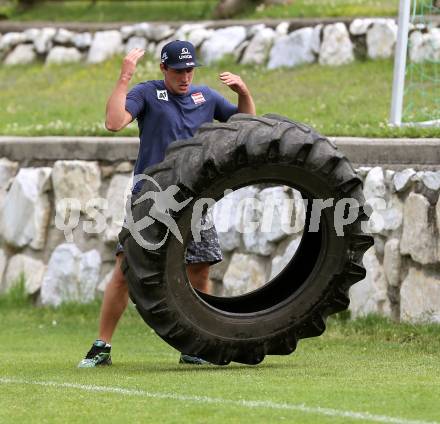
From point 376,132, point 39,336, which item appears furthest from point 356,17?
point 39,336

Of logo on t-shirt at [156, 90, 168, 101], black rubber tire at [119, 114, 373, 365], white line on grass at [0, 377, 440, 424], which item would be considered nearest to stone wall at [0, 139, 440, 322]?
black rubber tire at [119, 114, 373, 365]

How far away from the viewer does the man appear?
328 inches

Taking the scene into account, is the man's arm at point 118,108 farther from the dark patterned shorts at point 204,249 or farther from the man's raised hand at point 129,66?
the dark patterned shorts at point 204,249

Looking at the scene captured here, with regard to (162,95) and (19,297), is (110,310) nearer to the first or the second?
(162,95)

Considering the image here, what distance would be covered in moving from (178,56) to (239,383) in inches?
84.1

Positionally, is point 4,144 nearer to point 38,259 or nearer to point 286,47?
point 38,259

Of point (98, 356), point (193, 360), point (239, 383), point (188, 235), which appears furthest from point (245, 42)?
point (239, 383)

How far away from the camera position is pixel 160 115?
8.41m

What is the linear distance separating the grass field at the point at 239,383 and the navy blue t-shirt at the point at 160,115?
1.37 meters

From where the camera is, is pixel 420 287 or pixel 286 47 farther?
pixel 286 47

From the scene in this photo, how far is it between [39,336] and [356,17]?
749 cm

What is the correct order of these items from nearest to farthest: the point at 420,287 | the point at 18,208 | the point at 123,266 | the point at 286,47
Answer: the point at 123,266 < the point at 420,287 < the point at 18,208 < the point at 286,47

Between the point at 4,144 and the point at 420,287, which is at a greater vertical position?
Answer: the point at 4,144

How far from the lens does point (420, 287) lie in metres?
9.97
